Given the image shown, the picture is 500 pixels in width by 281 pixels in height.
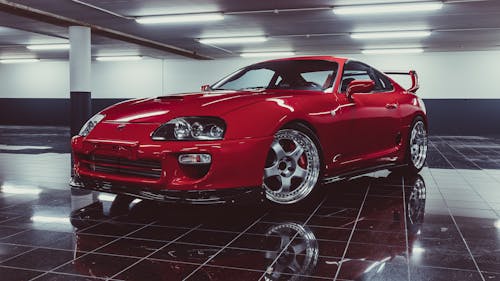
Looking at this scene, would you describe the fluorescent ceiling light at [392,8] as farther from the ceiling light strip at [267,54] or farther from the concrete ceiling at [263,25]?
the ceiling light strip at [267,54]

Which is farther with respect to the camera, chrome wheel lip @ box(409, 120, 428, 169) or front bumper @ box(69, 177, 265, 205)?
chrome wheel lip @ box(409, 120, 428, 169)

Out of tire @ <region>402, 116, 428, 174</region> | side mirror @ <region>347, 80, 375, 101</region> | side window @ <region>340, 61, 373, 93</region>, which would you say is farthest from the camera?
tire @ <region>402, 116, 428, 174</region>

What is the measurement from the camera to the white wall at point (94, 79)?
832 inches

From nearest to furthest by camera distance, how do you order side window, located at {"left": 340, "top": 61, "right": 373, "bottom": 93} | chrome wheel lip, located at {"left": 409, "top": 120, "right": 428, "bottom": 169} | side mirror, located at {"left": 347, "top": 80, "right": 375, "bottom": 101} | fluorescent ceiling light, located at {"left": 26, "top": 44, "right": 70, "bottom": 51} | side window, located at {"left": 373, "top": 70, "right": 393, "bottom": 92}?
side mirror, located at {"left": 347, "top": 80, "right": 375, "bottom": 101}
side window, located at {"left": 340, "top": 61, "right": 373, "bottom": 93}
side window, located at {"left": 373, "top": 70, "right": 393, "bottom": 92}
chrome wheel lip, located at {"left": 409, "top": 120, "right": 428, "bottom": 169}
fluorescent ceiling light, located at {"left": 26, "top": 44, "right": 70, "bottom": 51}

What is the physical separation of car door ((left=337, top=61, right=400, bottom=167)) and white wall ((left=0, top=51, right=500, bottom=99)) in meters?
13.1

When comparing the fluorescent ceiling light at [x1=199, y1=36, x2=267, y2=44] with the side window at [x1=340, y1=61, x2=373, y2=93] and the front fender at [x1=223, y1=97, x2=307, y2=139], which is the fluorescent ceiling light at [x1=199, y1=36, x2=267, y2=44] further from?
the front fender at [x1=223, y1=97, x2=307, y2=139]

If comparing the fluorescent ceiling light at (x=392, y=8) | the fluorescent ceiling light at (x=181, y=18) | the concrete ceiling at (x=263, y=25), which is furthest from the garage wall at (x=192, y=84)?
the fluorescent ceiling light at (x=181, y=18)

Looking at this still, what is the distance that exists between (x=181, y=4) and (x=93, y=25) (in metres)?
3.56

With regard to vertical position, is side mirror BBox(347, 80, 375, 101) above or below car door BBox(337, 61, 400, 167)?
above

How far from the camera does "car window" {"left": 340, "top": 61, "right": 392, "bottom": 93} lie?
4672 mm

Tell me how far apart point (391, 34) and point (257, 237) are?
1123 cm

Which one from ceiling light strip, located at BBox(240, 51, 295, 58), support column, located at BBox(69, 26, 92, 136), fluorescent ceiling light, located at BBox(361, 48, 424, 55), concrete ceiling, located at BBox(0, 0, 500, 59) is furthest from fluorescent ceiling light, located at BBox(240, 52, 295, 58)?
support column, located at BBox(69, 26, 92, 136)

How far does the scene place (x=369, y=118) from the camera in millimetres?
4676

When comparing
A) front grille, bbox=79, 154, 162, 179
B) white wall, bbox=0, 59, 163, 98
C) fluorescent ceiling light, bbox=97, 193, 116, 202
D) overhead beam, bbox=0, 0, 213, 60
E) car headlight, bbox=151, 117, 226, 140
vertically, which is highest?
overhead beam, bbox=0, 0, 213, 60
